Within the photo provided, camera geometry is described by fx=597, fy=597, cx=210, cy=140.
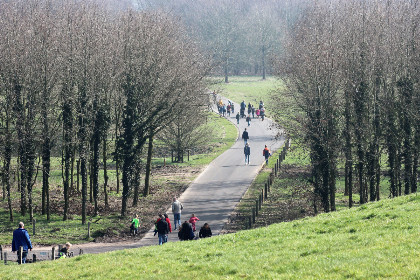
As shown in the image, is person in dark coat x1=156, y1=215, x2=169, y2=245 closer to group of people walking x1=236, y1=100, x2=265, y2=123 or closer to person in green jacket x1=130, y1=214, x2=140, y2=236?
person in green jacket x1=130, y1=214, x2=140, y2=236

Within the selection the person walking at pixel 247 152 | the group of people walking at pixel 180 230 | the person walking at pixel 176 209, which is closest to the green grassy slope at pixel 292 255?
the group of people walking at pixel 180 230

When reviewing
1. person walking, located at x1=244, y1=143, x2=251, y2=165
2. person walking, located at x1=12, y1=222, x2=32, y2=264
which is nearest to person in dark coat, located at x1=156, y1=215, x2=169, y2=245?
person walking, located at x1=12, y1=222, x2=32, y2=264

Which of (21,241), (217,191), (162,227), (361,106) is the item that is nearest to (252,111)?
(217,191)

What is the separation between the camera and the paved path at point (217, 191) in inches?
1033

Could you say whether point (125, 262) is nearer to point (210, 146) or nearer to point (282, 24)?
point (210, 146)

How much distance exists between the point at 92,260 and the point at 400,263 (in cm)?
921

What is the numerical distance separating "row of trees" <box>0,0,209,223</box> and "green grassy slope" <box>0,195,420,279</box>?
1175 centimetres

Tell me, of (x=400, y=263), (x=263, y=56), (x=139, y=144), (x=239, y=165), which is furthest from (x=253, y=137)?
(x=263, y=56)

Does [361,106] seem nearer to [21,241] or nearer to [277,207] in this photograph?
[277,207]

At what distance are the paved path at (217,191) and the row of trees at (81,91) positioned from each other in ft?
12.4

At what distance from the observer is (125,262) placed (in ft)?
54.6

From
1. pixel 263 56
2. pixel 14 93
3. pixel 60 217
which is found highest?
pixel 263 56

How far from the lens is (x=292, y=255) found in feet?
48.1

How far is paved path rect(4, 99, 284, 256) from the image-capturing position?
2623 centimetres
